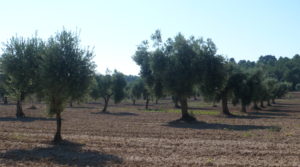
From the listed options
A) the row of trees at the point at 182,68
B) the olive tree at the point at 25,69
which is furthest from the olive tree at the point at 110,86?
the olive tree at the point at 25,69

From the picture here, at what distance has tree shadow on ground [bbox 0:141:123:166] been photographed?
15344 mm

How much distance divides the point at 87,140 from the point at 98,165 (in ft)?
24.3

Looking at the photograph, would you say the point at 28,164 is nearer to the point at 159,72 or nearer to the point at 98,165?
the point at 98,165

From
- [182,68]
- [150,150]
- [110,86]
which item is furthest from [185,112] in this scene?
[110,86]

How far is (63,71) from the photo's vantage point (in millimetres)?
19953

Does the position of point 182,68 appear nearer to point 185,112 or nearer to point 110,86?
point 185,112

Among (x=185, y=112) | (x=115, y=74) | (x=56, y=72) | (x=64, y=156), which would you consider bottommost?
(x=64, y=156)

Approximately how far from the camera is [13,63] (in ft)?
76.0

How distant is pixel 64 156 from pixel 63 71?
5.57 meters

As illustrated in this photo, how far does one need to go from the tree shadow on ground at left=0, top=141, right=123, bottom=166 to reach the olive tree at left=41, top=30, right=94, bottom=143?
2505 millimetres

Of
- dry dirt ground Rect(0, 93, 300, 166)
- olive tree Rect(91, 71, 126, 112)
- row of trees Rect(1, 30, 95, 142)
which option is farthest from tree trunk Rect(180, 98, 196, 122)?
olive tree Rect(91, 71, 126, 112)

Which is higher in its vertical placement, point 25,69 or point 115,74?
point 115,74

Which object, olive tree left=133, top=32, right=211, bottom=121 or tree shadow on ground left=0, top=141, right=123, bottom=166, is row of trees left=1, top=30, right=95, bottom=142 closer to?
tree shadow on ground left=0, top=141, right=123, bottom=166

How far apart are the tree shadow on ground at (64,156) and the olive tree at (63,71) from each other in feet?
8.22
